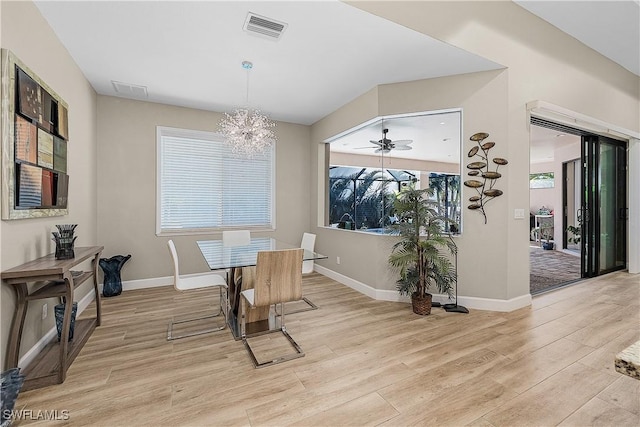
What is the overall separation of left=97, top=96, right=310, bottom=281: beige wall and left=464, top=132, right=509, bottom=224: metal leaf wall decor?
392 cm

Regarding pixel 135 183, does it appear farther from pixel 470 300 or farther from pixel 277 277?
pixel 470 300

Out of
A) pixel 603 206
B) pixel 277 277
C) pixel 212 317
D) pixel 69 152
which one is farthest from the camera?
pixel 603 206

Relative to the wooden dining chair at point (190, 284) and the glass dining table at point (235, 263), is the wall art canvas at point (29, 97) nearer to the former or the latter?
the wooden dining chair at point (190, 284)

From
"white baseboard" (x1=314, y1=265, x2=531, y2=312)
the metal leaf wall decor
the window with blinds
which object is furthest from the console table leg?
the metal leaf wall decor

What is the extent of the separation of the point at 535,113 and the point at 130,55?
4.74m

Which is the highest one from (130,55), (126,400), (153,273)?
(130,55)

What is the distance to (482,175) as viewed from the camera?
3381 mm

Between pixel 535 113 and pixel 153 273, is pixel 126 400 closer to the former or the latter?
pixel 153 273

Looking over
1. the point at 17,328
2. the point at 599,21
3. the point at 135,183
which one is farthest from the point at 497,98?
the point at 135,183

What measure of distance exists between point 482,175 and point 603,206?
3.25 m

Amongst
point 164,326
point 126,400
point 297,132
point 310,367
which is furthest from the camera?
point 297,132

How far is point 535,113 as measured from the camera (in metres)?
3.52

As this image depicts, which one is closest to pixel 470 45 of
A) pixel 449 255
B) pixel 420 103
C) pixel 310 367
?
pixel 420 103

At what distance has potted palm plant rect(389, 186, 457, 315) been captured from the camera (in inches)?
127
